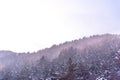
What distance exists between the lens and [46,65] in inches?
5453

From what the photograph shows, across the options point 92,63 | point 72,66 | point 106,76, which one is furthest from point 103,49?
point 72,66

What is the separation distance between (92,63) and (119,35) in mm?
57849

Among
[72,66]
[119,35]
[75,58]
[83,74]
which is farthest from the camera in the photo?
[119,35]

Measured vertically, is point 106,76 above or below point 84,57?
below

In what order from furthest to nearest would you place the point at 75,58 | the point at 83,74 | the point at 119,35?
1. the point at 119,35
2. the point at 75,58
3. the point at 83,74

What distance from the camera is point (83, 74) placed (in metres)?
118

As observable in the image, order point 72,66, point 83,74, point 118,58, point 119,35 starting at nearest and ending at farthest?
point 72,66, point 83,74, point 118,58, point 119,35

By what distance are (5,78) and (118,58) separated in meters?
61.4

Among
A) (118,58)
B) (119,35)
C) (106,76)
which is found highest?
(119,35)

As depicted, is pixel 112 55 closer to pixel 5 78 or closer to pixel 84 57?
pixel 84 57

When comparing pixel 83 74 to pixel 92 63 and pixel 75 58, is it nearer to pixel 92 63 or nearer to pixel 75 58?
pixel 92 63

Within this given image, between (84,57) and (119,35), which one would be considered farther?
(119,35)

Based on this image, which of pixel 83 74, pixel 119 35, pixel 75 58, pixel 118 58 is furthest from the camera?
pixel 119 35

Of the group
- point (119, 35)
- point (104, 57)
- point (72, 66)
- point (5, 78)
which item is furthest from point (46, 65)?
point (119, 35)
